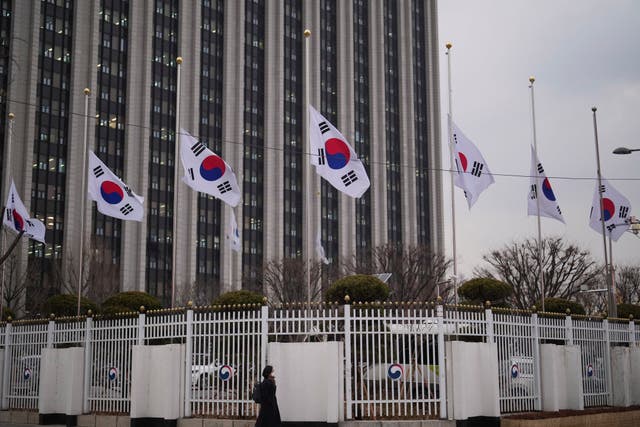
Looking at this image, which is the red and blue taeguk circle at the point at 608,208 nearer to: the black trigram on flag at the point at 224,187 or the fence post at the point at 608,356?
the fence post at the point at 608,356

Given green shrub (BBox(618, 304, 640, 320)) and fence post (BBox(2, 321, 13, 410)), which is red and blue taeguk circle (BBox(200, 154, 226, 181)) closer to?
fence post (BBox(2, 321, 13, 410))

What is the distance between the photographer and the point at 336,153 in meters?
21.8

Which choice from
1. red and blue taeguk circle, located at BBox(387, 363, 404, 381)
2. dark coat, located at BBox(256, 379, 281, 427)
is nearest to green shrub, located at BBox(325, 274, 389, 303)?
red and blue taeguk circle, located at BBox(387, 363, 404, 381)

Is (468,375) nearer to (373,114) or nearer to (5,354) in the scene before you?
(5,354)

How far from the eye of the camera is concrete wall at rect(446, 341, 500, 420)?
18.9m

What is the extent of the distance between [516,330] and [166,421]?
938 cm

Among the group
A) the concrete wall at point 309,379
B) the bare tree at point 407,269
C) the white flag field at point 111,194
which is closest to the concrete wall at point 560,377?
the concrete wall at point 309,379

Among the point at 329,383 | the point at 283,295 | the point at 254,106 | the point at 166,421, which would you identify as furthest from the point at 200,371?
the point at 254,106

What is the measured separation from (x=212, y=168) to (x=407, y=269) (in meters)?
48.2

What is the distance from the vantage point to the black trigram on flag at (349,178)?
857 inches

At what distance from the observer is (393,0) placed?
425 ft

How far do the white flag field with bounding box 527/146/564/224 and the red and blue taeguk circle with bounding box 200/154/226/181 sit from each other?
33.8ft

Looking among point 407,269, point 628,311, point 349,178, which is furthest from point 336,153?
point 407,269

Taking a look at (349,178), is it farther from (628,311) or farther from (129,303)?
(628,311)
